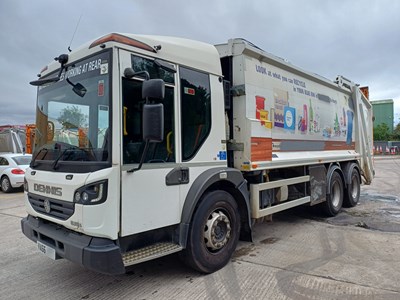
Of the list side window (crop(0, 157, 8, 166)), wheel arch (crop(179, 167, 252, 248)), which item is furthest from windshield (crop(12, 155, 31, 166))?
wheel arch (crop(179, 167, 252, 248))

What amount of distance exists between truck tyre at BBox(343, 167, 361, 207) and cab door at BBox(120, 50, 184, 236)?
19.9ft

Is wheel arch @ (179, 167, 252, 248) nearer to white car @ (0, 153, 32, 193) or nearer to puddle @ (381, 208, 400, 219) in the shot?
puddle @ (381, 208, 400, 219)

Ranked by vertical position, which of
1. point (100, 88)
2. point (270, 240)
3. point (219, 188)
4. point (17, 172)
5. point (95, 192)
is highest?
point (100, 88)

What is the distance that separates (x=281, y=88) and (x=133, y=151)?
134 inches

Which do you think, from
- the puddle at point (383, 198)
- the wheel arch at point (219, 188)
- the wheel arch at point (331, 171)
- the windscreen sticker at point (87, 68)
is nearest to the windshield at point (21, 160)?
the windscreen sticker at point (87, 68)

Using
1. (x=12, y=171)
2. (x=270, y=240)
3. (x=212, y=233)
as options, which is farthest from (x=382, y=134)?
(x=212, y=233)

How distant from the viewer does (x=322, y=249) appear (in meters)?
5.18

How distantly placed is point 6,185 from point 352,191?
38.5ft

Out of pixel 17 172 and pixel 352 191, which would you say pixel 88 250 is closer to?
pixel 352 191

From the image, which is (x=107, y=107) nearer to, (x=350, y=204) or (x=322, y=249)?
(x=322, y=249)

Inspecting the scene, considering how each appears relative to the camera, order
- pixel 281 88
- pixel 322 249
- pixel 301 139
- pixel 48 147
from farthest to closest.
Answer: pixel 301 139
pixel 281 88
pixel 322 249
pixel 48 147

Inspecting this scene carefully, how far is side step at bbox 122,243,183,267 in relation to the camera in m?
3.33

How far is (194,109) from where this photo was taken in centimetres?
413

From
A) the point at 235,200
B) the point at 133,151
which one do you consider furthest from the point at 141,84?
the point at 235,200
